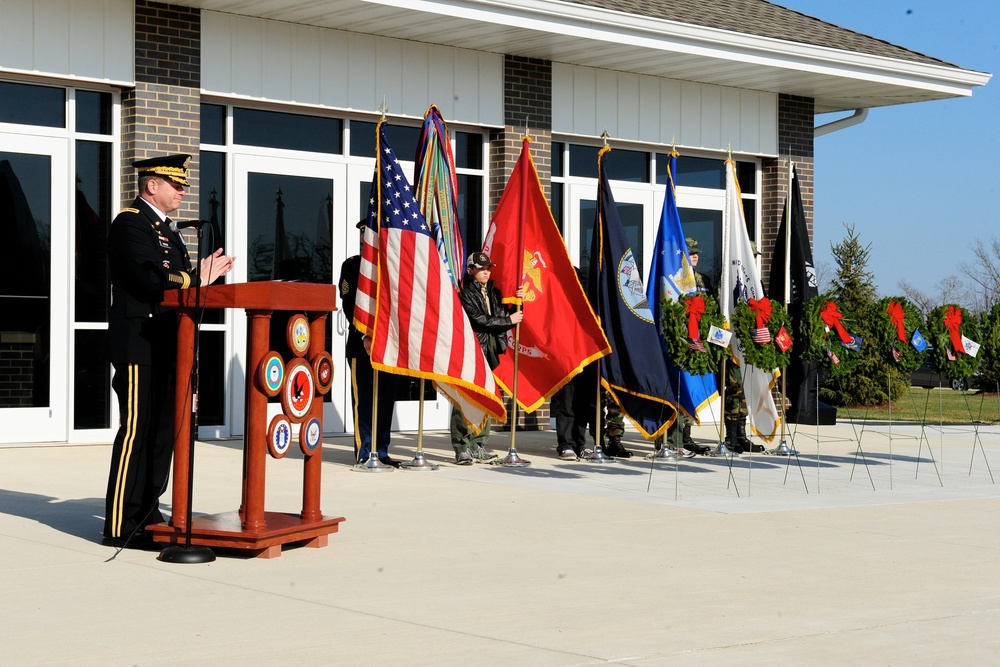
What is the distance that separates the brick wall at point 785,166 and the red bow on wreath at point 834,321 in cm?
758

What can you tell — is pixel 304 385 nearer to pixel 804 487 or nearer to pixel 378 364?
pixel 378 364

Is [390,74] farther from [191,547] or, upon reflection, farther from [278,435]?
[191,547]

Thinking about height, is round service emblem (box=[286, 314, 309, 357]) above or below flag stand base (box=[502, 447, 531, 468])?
above

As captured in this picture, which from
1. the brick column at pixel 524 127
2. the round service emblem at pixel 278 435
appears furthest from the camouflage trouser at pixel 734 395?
the round service emblem at pixel 278 435

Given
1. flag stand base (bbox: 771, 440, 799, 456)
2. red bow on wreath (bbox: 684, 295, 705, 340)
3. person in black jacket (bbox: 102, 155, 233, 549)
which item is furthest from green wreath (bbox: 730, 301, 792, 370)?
person in black jacket (bbox: 102, 155, 233, 549)

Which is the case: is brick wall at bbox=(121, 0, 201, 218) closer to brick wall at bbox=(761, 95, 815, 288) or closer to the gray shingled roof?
the gray shingled roof

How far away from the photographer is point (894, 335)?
38.0 ft

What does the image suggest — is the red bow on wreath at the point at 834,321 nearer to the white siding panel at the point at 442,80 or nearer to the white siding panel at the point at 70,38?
the white siding panel at the point at 442,80

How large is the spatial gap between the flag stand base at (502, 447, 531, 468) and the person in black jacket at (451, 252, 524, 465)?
11.3 inches

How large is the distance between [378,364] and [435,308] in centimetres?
67

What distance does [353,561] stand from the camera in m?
7.14

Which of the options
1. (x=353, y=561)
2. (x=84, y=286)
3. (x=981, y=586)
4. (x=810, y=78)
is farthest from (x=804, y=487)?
(x=810, y=78)

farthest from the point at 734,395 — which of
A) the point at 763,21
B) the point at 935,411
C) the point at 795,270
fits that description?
the point at 935,411

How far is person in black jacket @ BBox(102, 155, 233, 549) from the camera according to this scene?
7.32m
